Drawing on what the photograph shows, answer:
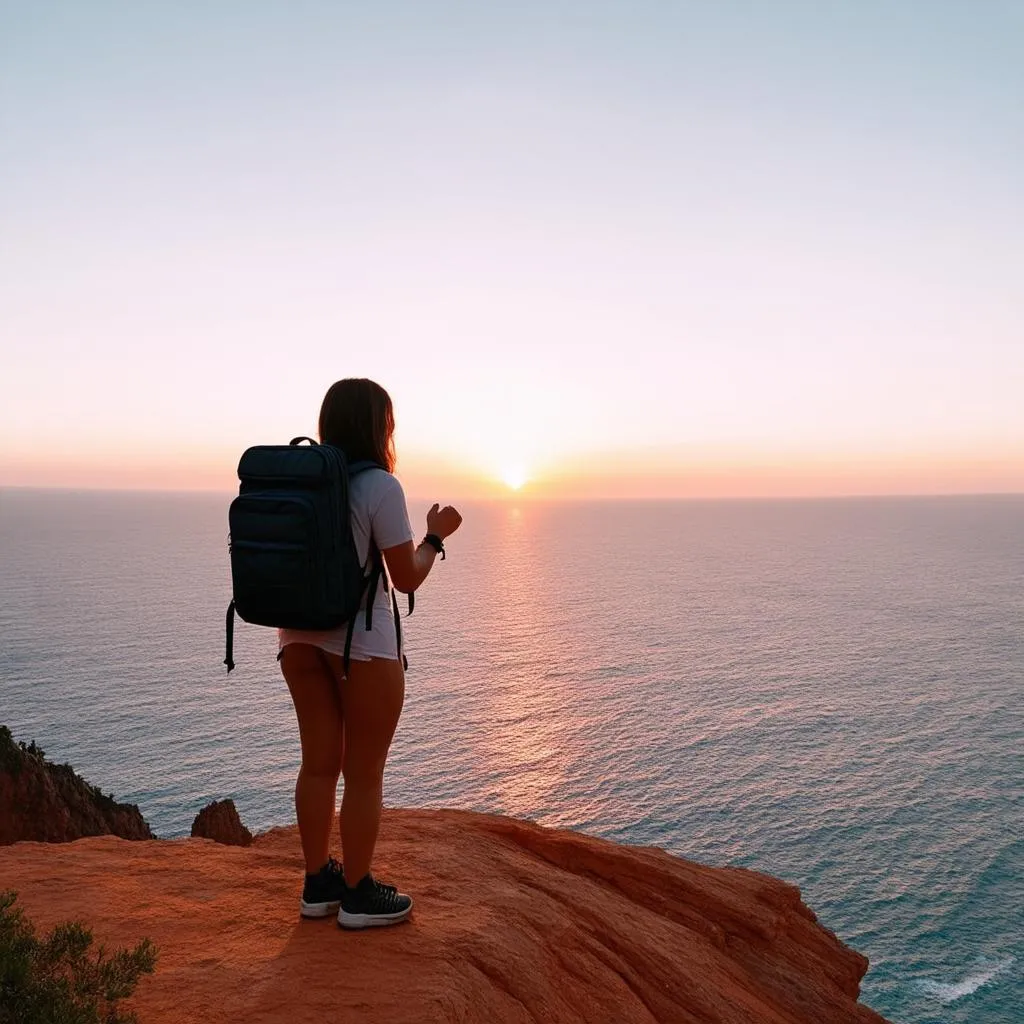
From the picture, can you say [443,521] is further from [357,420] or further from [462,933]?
[462,933]

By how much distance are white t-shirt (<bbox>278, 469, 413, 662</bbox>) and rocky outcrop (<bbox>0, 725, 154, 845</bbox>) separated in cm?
2170

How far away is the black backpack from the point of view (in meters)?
5.28

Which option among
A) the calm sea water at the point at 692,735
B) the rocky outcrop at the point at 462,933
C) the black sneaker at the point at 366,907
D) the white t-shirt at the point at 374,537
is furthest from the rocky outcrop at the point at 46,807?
the calm sea water at the point at 692,735

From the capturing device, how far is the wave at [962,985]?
134ft

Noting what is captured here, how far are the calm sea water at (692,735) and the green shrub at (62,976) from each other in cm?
4571

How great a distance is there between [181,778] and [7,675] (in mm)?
35111

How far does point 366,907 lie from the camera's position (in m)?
6.25

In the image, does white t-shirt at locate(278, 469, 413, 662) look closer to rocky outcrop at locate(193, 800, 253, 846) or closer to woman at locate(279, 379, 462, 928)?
woman at locate(279, 379, 462, 928)

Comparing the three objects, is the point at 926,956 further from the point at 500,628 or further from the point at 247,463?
the point at 500,628

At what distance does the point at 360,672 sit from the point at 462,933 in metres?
2.47

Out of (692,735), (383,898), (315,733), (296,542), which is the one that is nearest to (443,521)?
(296,542)

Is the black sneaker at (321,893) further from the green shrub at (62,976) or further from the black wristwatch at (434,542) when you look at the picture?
the black wristwatch at (434,542)

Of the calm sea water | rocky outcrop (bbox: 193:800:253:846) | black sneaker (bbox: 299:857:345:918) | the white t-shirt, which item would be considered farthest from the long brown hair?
the calm sea water

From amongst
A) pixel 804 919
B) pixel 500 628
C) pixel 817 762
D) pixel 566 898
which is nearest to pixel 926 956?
pixel 817 762
